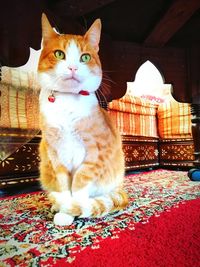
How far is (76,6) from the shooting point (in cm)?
94

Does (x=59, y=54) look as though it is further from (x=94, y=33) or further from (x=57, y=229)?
(x=57, y=229)

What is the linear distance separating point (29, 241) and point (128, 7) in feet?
3.31

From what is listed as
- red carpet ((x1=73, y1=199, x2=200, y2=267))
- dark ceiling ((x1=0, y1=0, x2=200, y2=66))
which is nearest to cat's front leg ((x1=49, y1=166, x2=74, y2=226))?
red carpet ((x1=73, y1=199, x2=200, y2=267))

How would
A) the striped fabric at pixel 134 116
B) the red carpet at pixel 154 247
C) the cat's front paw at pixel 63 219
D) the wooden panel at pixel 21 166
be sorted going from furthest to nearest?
the striped fabric at pixel 134 116
the wooden panel at pixel 21 166
the cat's front paw at pixel 63 219
the red carpet at pixel 154 247

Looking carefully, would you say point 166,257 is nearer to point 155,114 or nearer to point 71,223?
point 71,223

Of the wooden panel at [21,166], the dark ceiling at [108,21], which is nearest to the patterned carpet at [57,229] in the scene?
the wooden panel at [21,166]

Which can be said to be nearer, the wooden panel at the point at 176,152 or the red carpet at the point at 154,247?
the red carpet at the point at 154,247

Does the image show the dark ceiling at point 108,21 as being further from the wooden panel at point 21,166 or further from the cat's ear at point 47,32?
the wooden panel at point 21,166

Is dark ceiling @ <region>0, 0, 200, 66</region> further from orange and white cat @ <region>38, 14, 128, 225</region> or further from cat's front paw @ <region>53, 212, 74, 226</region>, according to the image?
cat's front paw @ <region>53, 212, 74, 226</region>

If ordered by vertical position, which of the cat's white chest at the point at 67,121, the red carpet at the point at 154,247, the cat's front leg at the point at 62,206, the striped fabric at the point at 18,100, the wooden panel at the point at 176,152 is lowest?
the red carpet at the point at 154,247

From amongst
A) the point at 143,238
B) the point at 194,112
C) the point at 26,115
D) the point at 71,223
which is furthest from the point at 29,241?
the point at 194,112

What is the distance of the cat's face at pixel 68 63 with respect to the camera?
73 cm

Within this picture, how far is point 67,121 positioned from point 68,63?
0.18 meters

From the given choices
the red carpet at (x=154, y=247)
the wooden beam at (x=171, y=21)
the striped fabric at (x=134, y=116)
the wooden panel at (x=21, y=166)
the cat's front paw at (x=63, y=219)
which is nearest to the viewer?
the red carpet at (x=154, y=247)
